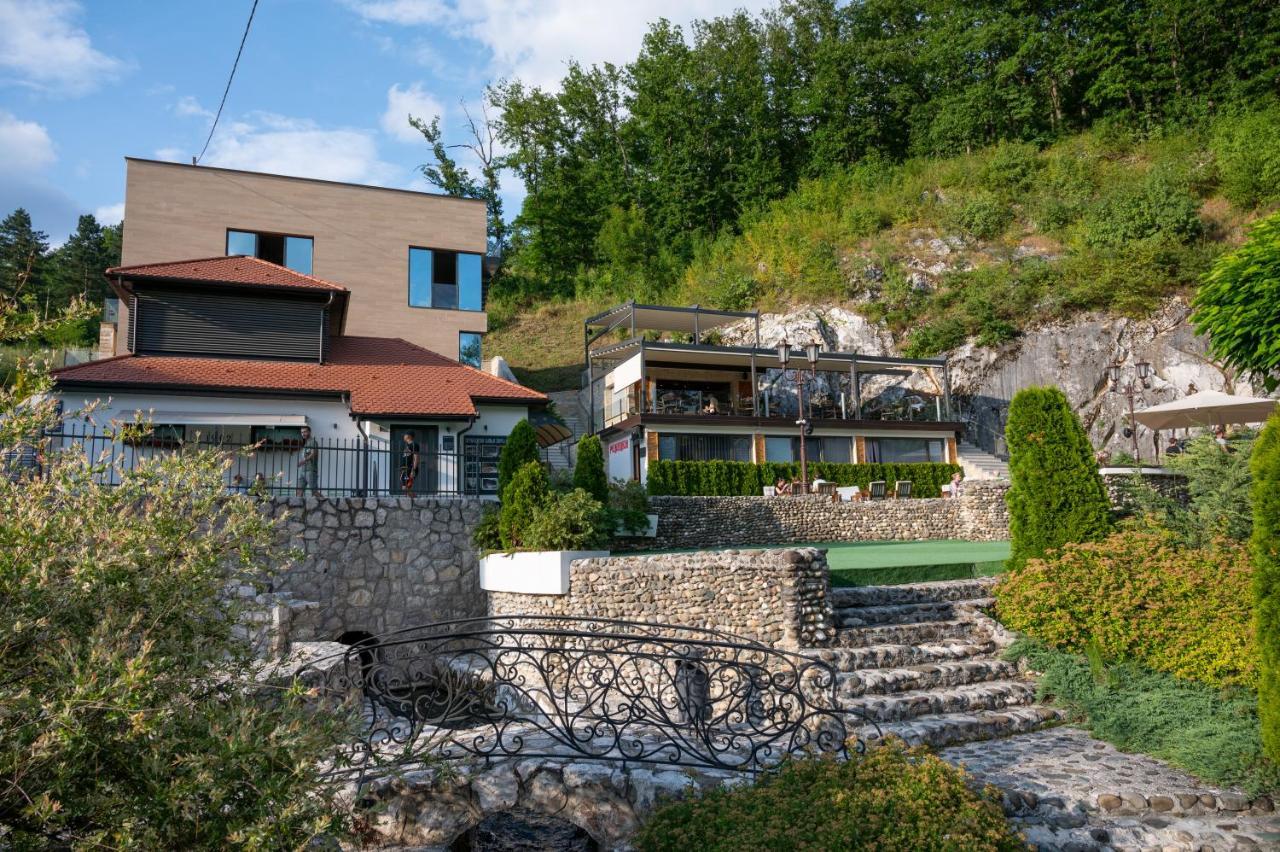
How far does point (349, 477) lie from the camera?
56.6 feet

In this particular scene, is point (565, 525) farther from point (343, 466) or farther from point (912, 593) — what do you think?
point (343, 466)

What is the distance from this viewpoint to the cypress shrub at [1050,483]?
464 inches

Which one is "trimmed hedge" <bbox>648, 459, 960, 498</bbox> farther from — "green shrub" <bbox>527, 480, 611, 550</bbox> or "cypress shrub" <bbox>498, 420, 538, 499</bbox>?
"green shrub" <bbox>527, 480, 611, 550</bbox>

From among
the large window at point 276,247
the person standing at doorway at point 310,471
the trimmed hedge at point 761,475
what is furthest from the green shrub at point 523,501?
the large window at point 276,247

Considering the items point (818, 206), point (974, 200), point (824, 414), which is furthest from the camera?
point (818, 206)

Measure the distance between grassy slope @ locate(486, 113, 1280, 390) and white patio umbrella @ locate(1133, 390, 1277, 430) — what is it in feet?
40.9

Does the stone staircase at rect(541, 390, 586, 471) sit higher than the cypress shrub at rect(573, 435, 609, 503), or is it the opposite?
the stone staircase at rect(541, 390, 586, 471)

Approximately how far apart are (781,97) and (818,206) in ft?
45.5

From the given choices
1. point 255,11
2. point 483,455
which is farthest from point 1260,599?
point 483,455

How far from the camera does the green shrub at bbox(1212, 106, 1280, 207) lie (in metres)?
33.7

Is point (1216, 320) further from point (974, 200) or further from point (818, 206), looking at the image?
point (818, 206)

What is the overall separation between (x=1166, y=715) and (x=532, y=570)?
8.94 metres

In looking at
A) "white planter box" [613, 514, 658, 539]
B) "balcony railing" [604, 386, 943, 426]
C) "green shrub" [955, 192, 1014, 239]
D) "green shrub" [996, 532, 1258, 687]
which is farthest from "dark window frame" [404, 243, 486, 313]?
"green shrub" [955, 192, 1014, 239]

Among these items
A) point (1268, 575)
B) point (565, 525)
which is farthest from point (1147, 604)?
point (565, 525)
